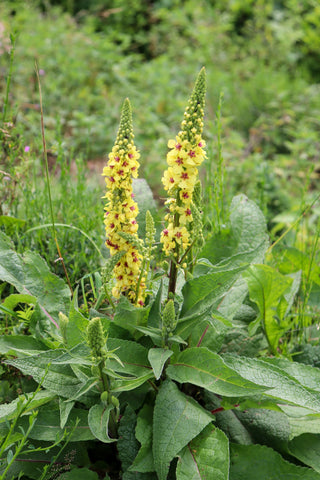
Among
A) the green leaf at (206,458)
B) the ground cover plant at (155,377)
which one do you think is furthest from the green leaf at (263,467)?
the green leaf at (206,458)

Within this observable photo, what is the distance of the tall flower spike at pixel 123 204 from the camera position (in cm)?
139

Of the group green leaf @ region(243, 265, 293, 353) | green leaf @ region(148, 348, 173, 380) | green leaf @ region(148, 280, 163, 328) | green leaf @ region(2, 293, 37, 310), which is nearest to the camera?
green leaf @ region(148, 348, 173, 380)

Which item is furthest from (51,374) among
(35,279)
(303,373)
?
(303,373)

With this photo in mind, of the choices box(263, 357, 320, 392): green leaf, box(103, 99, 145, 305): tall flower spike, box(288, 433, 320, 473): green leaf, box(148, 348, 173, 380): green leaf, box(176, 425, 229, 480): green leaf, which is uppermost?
box(103, 99, 145, 305): tall flower spike

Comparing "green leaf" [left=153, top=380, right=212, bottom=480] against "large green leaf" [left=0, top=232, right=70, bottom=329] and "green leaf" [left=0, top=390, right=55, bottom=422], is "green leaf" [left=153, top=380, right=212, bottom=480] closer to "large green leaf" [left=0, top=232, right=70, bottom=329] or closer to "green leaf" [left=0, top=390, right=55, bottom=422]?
"green leaf" [left=0, top=390, right=55, bottom=422]

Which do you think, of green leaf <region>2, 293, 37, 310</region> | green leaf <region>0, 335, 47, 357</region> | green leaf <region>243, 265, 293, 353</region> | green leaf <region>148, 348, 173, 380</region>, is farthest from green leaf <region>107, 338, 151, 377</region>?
green leaf <region>243, 265, 293, 353</region>

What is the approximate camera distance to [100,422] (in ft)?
4.27

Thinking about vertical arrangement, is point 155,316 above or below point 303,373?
above

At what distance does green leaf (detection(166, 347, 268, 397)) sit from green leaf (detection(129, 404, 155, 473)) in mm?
169

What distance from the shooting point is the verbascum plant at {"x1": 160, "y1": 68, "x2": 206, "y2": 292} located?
1.32 meters

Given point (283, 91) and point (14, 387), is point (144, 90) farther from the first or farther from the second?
point (14, 387)

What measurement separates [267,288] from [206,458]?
724 mm

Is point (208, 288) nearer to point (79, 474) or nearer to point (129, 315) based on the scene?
point (129, 315)

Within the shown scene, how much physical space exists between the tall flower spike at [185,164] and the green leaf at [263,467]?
75cm
